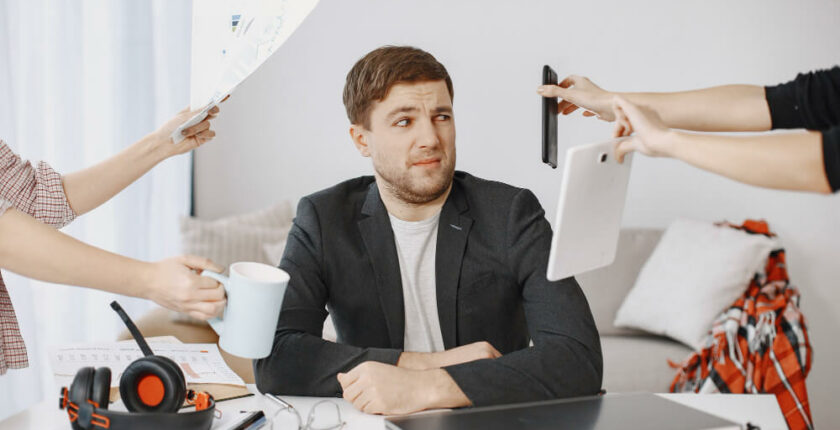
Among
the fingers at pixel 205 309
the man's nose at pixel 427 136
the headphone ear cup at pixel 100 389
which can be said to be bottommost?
the headphone ear cup at pixel 100 389

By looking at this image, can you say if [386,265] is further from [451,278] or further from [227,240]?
[227,240]

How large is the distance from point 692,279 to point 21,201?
2.41 m

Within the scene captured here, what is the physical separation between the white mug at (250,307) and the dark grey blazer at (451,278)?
296mm

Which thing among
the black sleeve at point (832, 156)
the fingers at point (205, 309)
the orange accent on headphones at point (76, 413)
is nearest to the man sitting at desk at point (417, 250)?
the fingers at point (205, 309)

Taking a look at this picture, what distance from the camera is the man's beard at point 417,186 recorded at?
5.57 ft

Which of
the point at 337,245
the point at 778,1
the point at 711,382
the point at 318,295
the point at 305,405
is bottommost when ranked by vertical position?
the point at 711,382

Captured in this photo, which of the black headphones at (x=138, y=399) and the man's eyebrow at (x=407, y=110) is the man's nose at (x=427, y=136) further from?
the black headphones at (x=138, y=399)

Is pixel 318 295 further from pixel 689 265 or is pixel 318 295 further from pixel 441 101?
pixel 689 265

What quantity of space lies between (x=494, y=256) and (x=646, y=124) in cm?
59

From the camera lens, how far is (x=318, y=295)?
167 centimetres

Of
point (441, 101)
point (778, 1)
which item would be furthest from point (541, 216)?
point (778, 1)

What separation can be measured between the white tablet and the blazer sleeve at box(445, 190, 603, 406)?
0.21m

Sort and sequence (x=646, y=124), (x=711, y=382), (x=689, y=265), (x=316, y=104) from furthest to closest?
1. (x=316, y=104)
2. (x=689, y=265)
3. (x=711, y=382)
4. (x=646, y=124)

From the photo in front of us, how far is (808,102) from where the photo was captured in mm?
1331
